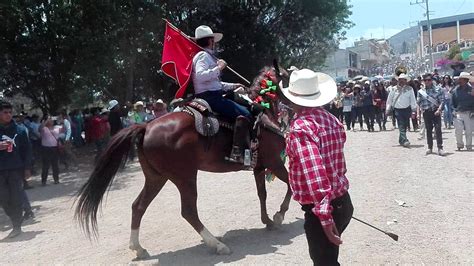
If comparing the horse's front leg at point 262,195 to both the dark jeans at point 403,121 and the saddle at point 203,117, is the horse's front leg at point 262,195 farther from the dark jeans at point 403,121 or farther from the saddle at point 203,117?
the dark jeans at point 403,121

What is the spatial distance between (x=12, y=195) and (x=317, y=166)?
6212 mm

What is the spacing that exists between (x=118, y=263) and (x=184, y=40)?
9.86 ft

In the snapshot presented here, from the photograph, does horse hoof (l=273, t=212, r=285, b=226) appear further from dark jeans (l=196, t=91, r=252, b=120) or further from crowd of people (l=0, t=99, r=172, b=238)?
crowd of people (l=0, t=99, r=172, b=238)

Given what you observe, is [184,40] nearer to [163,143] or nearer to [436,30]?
[163,143]

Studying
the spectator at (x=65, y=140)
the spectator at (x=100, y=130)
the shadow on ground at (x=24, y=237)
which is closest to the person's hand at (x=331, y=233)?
the shadow on ground at (x=24, y=237)

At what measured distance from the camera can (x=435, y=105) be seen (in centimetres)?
1118

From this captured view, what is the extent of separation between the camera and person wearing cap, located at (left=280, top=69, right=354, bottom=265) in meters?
2.99

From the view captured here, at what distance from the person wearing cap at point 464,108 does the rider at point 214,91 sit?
7618 millimetres

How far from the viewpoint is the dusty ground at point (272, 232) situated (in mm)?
5164

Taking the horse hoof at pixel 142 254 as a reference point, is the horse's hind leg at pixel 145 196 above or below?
above

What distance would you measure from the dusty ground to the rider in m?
1.26

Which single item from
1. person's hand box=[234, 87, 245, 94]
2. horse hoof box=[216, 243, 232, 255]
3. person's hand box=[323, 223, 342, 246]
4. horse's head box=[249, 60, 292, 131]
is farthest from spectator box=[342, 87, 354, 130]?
person's hand box=[323, 223, 342, 246]

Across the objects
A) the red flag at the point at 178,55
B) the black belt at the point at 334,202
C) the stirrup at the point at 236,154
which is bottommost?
the black belt at the point at 334,202

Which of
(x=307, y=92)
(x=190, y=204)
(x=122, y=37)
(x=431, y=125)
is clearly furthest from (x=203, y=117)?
(x=122, y=37)
